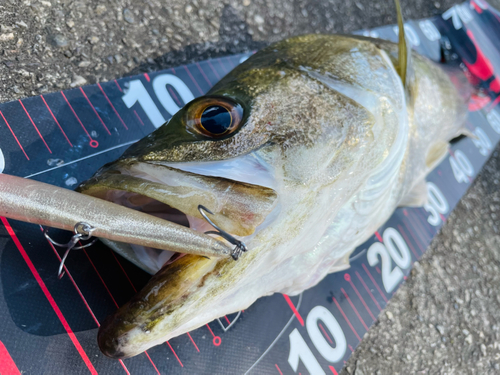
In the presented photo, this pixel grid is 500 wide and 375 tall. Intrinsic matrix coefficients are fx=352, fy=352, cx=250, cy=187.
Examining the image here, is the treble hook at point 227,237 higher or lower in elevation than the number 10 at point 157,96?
higher

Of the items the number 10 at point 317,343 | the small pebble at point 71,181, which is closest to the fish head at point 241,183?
the small pebble at point 71,181

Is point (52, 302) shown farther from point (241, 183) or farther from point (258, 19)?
point (258, 19)

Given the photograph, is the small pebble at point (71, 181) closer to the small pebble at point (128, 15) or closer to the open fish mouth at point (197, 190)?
the open fish mouth at point (197, 190)

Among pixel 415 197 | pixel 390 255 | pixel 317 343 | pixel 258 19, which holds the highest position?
pixel 258 19

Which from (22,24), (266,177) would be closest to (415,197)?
(266,177)

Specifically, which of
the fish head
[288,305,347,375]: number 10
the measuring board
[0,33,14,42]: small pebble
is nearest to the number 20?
the measuring board

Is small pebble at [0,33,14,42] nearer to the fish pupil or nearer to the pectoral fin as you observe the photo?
the fish pupil

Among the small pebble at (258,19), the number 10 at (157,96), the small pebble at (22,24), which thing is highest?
the small pebble at (258,19)
